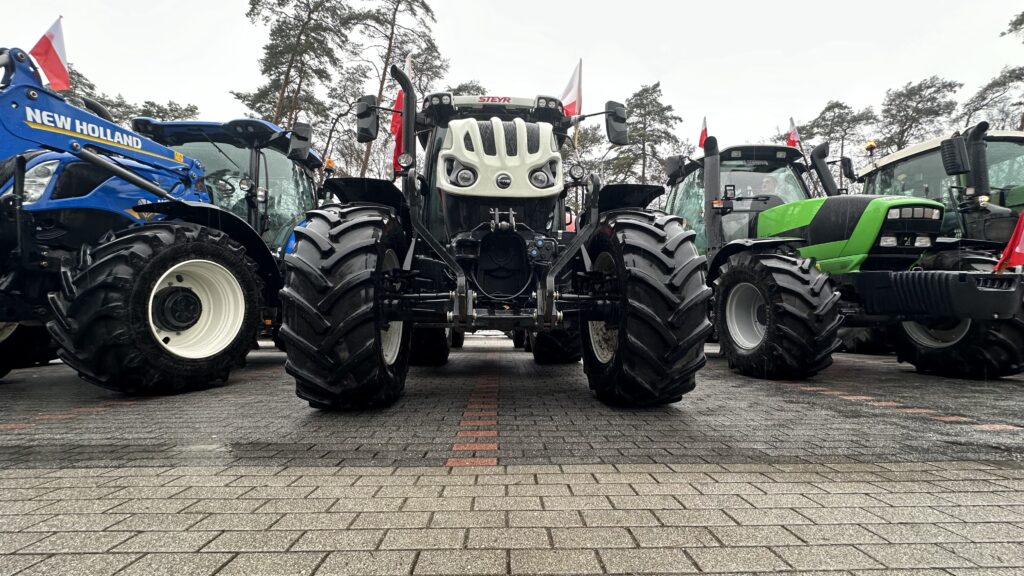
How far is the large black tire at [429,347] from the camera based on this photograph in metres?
5.37

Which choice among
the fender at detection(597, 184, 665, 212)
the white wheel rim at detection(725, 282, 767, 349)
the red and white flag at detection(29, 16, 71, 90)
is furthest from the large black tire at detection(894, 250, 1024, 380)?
the red and white flag at detection(29, 16, 71, 90)

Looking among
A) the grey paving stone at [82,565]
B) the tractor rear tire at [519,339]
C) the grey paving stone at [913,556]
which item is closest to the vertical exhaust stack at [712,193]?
the tractor rear tire at [519,339]

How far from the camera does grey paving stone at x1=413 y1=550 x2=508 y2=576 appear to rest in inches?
52.5

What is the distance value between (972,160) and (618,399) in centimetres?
432

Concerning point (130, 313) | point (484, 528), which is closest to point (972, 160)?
point (484, 528)

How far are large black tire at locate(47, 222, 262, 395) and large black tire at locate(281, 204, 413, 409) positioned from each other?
1565 mm

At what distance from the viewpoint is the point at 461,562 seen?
1379mm

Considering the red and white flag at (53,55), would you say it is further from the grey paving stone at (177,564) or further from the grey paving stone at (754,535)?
the grey paving stone at (754,535)

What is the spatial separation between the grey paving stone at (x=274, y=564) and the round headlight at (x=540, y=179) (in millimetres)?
2720

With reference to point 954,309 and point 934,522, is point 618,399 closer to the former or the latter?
point 934,522

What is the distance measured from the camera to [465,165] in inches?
138

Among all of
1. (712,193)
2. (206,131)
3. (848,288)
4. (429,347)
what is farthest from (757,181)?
(206,131)

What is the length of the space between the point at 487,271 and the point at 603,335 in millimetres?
1083

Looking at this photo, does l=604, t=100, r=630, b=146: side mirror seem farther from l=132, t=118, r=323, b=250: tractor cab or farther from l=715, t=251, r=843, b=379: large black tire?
l=132, t=118, r=323, b=250: tractor cab
